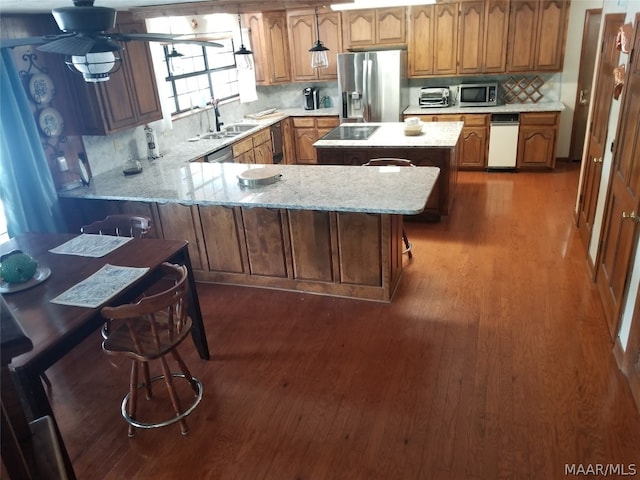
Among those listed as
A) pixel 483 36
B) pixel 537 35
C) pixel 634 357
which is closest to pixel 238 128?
pixel 483 36

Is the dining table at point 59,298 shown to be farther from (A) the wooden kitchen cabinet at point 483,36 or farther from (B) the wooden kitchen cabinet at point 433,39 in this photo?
(A) the wooden kitchen cabinet at point 483,36

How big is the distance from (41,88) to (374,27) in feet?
14.1

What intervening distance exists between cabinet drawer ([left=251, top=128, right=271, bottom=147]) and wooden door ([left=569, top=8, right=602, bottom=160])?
3.92m

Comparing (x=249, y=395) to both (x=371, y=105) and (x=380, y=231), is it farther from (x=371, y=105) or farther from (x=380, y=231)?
(x=371, y=105)

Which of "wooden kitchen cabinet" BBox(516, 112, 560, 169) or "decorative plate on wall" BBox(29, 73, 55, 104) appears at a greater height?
"decorative plate on wall" BBox(29, 73, 55, 104)

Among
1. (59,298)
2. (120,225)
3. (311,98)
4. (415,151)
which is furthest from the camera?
(311,98)

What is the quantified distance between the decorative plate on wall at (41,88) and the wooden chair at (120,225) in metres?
1.11

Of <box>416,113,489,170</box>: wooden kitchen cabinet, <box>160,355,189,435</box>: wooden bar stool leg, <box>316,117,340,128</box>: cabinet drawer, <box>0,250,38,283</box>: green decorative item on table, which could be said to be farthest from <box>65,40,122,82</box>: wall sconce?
<box>416,113,489,170</box>: wooden kitchen cabinet

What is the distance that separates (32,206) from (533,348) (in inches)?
137

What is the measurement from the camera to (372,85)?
618 centimetres

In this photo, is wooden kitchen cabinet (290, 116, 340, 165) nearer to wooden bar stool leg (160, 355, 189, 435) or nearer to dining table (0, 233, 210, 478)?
dining table (0, 233, 210, 478)

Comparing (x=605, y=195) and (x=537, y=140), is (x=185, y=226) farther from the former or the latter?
(x=537, y=140)

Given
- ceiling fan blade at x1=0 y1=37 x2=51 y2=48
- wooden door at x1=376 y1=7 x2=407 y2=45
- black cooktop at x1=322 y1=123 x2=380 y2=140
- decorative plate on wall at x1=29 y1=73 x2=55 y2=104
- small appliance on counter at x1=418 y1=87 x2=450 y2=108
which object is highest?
wooden door at x1=376 y1=7 x2=407 y2=45

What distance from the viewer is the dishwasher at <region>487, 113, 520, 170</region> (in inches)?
235
